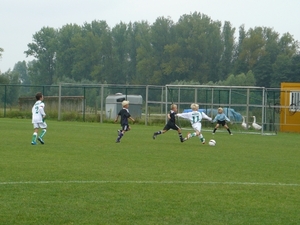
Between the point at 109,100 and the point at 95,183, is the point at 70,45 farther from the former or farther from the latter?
the point at 95,183

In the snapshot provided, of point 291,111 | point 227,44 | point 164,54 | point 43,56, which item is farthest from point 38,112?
point 43,56

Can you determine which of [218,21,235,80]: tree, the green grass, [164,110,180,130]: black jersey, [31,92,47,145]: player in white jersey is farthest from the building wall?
[218,21,235,80]: tree

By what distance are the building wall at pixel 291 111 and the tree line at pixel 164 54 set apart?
32.2m

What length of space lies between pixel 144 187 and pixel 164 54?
79121 millimetres

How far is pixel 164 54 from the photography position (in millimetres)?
89375

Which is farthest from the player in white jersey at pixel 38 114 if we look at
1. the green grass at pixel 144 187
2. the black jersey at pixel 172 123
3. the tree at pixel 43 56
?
the tree at pixel 43 56

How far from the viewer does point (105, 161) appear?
15.1 metres

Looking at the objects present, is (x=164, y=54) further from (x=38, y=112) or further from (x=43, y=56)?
(x=38, y=112)

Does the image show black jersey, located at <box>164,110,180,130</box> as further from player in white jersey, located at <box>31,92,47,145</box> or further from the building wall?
the building wall

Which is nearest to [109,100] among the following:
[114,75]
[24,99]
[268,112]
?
[24,99]

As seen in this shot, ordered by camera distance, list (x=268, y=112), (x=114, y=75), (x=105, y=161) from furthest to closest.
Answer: (x=114, y=75)
(x=268, y=112)
(x=105, y=161)

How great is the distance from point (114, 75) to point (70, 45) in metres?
9.08

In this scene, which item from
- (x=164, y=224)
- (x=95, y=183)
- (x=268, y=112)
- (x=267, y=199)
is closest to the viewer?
(x=164, y=224)

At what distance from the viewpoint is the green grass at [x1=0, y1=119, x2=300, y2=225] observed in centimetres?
842
